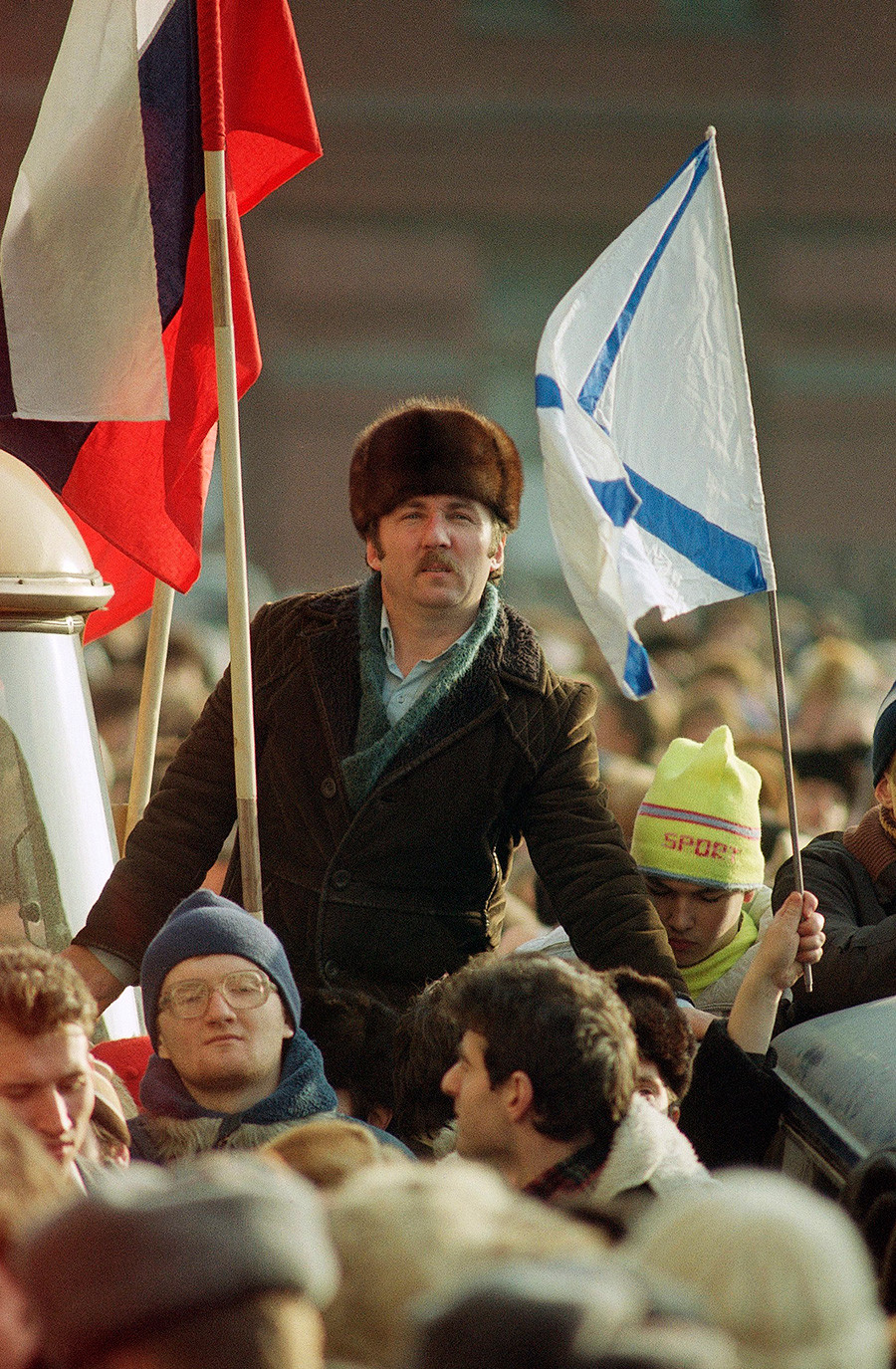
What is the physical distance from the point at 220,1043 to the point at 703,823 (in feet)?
4.80

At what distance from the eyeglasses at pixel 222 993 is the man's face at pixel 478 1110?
57 cm

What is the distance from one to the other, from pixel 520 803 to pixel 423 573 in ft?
1.56

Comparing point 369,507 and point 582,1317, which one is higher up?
point 369,507

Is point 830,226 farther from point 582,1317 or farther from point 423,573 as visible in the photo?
point 582,1317

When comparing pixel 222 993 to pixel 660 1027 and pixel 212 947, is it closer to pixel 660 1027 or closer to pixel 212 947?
pixel 212 947

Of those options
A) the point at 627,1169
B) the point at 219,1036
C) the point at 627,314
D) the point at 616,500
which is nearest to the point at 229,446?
the point at 616,500

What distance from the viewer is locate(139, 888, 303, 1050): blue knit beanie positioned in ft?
10.6

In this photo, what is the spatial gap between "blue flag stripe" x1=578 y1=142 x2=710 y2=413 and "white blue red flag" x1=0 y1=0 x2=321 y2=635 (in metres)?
0.73

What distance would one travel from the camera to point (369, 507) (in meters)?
3.60

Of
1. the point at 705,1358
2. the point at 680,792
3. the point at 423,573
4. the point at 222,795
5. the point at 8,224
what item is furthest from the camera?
the point at 680,792

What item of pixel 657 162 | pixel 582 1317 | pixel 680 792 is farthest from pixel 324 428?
pixel 582 1317

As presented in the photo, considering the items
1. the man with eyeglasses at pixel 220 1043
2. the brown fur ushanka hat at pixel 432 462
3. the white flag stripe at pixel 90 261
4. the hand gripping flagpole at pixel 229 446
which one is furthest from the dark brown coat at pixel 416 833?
the white flag stripe at pixel 90 261

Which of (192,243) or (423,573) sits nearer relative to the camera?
(423,573)

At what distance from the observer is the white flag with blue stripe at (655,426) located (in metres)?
3.72
